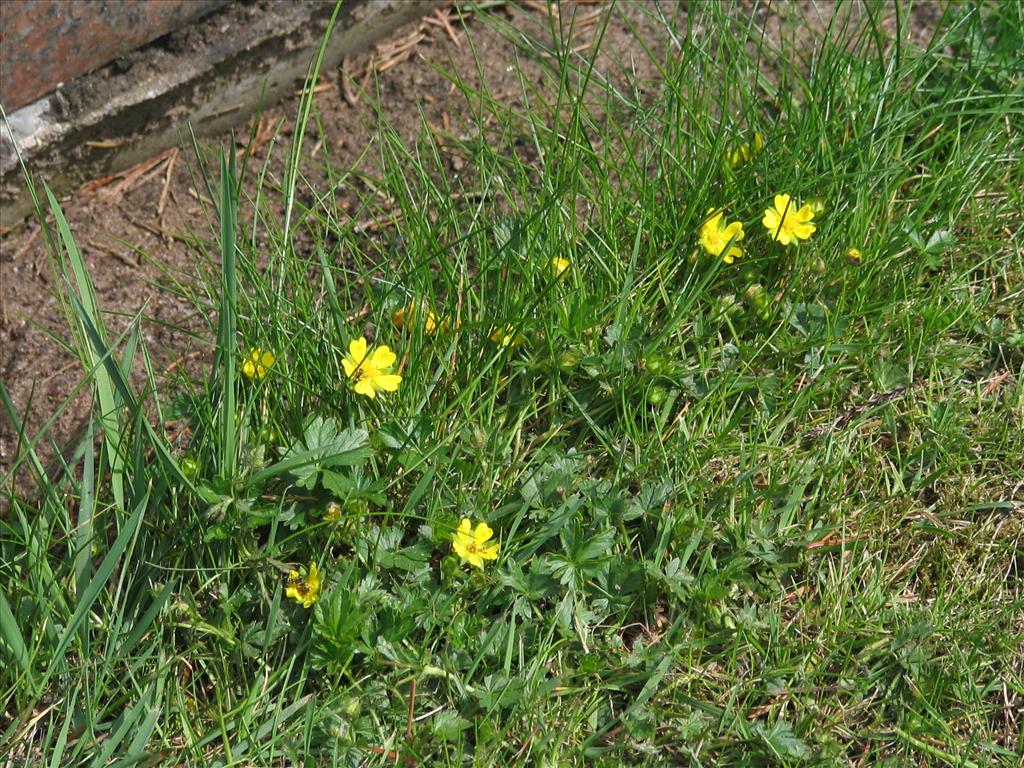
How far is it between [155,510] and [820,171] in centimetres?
174

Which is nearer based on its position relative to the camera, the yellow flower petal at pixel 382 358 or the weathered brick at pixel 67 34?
the yellow flower petal at pixel 382 358

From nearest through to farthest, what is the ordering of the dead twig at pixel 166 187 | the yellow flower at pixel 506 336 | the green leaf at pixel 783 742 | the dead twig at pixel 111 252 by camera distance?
the green leaf at pixel 783 742
the yellow flower at pixel 506 336
the dead twig at pixel 111 252
the dead twig at pixel 166 187

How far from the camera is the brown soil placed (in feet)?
9.18

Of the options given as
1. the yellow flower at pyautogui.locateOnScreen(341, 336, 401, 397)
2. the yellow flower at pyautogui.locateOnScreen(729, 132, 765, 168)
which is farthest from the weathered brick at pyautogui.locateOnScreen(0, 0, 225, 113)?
the yellow flower at pyautogui.locateOnScreen(729, 132, 765, 168)

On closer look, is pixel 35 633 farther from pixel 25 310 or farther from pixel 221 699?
pixel 25 310

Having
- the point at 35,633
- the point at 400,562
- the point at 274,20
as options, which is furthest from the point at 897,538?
the point at 274,20

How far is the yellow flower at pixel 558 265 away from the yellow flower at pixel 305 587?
824 millimetres

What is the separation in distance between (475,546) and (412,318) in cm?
55

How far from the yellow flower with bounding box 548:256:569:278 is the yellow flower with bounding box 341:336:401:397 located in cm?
43

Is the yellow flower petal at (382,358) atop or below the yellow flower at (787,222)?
atop

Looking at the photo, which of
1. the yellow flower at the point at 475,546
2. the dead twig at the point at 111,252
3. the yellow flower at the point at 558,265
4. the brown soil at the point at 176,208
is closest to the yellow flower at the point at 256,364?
the brown soil at the point at 176,208

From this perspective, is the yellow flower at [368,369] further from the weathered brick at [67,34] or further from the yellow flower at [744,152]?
the weathered brick at [67,34]

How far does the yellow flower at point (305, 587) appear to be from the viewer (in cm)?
220

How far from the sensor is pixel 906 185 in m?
2.95
